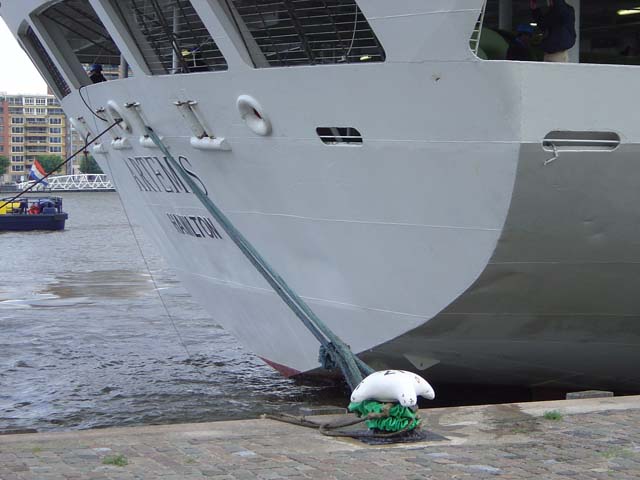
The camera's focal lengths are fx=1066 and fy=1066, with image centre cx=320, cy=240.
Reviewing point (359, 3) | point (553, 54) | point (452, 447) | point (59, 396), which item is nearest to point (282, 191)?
point (359, 3)

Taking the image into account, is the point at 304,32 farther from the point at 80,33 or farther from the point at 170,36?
the point at 80,33

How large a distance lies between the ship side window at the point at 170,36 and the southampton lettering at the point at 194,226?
1673 millimetres

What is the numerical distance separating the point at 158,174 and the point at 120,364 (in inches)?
229

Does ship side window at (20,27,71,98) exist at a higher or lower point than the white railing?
lower

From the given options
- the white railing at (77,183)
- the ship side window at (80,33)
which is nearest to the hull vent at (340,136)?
the ship side window at (80,33)

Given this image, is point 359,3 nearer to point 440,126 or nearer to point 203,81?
point 440,126

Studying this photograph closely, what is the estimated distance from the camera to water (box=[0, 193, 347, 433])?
1337 centimetres

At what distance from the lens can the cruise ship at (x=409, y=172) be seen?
8.00m

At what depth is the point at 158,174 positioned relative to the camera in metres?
12.3

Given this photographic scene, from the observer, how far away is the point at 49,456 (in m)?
6.69

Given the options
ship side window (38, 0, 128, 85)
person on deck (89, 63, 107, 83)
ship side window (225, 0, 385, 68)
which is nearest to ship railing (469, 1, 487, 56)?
ship side window (225, 0, 385, 68)

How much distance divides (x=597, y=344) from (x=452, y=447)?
3.15 meters

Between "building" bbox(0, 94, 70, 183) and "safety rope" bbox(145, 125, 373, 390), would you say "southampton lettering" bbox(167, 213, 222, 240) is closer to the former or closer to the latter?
"safety rope" bbox(145, 125, 373, 390)

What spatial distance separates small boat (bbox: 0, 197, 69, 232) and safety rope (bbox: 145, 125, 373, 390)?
164 feet
